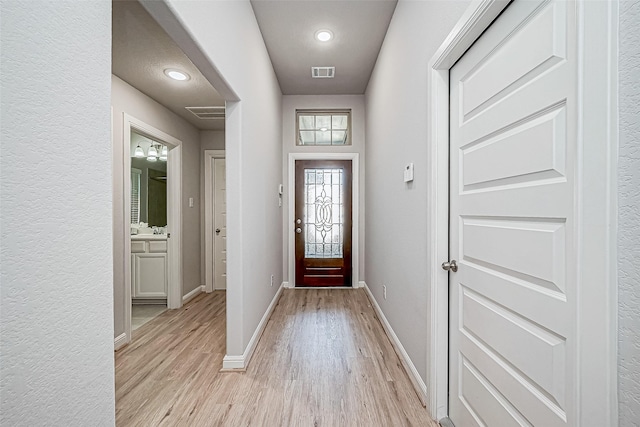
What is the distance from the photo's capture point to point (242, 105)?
2129 millimetres

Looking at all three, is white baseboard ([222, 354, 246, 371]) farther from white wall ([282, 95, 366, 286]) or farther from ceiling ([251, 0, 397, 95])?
ceiling ([251, 0, 397, 95])

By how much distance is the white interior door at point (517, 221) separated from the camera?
0.81 metres

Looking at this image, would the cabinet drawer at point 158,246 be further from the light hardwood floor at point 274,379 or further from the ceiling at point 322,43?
the ceiling at point 322,43

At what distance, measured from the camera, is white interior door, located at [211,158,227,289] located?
435 centimetres

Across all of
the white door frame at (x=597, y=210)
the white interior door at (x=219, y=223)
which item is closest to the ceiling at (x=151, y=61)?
the white interior door at (x=219, y=223)

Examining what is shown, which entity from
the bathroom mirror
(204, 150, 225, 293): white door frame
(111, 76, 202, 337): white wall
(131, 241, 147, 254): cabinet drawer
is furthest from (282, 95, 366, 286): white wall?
the bathroom mirror

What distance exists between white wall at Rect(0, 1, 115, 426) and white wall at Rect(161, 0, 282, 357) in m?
0.63

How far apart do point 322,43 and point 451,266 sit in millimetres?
2515

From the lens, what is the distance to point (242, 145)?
2.09m

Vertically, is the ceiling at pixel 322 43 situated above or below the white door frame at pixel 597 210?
above

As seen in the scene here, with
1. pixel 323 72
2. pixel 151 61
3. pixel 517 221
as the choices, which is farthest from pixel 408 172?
pixel 151 61

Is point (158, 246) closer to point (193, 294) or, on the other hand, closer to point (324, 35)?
point (193, 294)

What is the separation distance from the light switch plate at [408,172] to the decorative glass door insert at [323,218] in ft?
7.15

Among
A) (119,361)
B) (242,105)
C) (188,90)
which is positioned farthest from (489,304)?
(188,90)
